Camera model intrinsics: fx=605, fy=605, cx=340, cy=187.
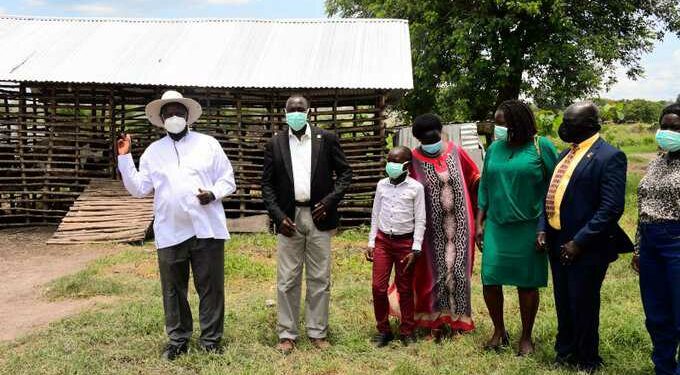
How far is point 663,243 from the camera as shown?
11.4ft

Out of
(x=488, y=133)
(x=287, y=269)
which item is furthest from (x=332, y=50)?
(x=287, y=269)

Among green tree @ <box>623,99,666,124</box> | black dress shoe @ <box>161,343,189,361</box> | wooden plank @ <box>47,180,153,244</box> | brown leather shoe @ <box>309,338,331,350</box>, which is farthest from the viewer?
green tree @ <box>623,99,666,124</box>

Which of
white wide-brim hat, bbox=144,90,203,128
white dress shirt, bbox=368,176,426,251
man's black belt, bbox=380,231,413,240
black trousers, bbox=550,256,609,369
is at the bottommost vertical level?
black trousers, bbox=550,256,609,369

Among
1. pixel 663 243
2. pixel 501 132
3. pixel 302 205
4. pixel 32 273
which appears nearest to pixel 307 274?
pixel 302 205

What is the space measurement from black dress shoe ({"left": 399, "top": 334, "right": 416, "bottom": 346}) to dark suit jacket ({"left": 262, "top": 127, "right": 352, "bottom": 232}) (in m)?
1.06

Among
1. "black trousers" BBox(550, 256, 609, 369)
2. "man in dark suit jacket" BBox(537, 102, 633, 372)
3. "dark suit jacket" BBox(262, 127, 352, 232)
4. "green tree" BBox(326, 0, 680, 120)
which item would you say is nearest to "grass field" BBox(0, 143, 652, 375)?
"black trousers" BBox(550, 256, 609, 369)

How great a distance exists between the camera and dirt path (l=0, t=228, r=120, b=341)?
5916 mm

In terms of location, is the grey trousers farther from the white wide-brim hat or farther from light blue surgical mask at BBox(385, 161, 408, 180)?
the white wide-brim hat

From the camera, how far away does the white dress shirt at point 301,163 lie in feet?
14.8

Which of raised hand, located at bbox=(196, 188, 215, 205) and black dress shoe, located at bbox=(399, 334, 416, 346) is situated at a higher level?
raised hand, located at bbox=(196, 188, 215, 205)

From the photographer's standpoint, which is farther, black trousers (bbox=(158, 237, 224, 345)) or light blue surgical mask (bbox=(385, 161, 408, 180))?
light blue surgical mask (bbox=(385, 161, 408, 180))

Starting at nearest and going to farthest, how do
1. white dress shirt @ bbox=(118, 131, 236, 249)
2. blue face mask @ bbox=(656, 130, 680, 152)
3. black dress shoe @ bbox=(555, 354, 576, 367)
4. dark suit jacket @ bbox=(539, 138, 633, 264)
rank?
blue face mask @ bbox=(656, 130, 680, 152)
dark suit jacket @ bbox=(539, 138, 633, 264)
black dress shoe @ bbox=(555, 354, 576, 367)
white dress shirt @ bbox=(118, 131, 236, 249)

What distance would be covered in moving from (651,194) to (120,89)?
981cm

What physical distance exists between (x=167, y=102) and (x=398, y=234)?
6.40 feet
